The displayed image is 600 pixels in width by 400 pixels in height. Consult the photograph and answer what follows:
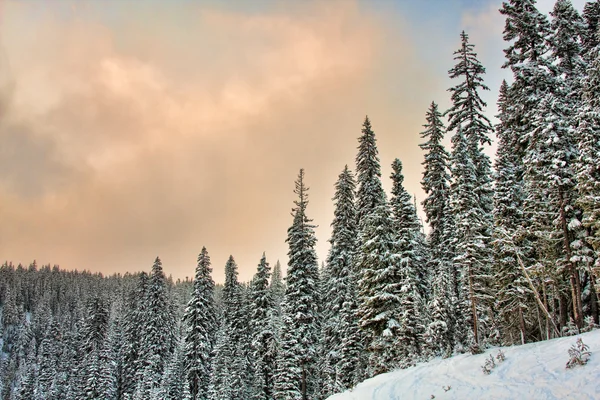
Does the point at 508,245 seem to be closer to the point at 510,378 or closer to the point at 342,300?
Result: the point at 510,378

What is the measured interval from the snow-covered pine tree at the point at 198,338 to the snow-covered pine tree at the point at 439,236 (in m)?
32.7

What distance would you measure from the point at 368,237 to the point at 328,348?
13891 mm

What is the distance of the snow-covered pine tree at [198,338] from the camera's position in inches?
2025

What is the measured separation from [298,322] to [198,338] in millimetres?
20765

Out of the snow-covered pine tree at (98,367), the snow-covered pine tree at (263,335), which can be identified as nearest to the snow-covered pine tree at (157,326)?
the snow-covered pine tree at (98,367)

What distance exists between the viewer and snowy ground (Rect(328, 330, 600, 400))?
12898mm

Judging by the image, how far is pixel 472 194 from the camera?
84.0 feet

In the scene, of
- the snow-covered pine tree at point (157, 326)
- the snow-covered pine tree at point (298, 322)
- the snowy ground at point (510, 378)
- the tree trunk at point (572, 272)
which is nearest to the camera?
the snowy ground at point (510, 378)

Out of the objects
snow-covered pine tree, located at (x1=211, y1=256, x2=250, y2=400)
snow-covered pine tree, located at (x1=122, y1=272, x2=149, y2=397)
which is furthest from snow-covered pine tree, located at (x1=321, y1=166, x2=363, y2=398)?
snow-covered pine tree, located at (x1=122, y1=272, x2=149, y2=397)

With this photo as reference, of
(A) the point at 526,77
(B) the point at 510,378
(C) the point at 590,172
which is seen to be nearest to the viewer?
(B) the point at 510,378

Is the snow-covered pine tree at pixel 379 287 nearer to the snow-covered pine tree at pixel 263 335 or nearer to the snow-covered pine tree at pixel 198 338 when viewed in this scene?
the snow-covered pine tree at pixel 263 335

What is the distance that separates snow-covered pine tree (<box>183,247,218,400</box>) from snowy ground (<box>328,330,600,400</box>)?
115 ft

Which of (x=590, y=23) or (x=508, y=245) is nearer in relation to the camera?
(x=508, y=245)

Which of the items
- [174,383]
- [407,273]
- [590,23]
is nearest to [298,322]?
[407,273]
